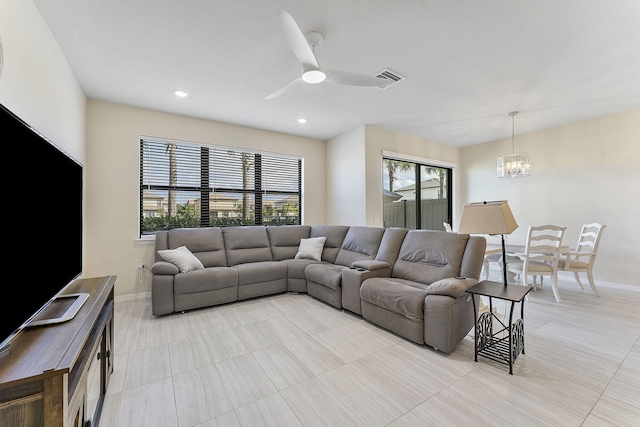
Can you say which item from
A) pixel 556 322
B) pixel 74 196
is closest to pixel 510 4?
pixel 556 322

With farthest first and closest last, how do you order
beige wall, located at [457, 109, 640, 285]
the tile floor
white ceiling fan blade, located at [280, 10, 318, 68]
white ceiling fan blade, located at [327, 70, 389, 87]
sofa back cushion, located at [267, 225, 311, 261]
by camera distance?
sofa back cushion, located at [267, 225, 311, 261], beige wall, located at [457, 109, 640, 285], white ceiling fan blade, located at [327, 70, 389, 87], white ceiling fan blade, located at [280, 10, 318, 68], the tile floor

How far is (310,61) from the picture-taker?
2.09m

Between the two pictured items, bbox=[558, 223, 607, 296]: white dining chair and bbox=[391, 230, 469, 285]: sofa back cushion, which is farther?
bbox=[558, 223, 607, 296]: white dining chair

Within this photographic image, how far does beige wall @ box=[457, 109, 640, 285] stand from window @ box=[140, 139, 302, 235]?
398 centimetres

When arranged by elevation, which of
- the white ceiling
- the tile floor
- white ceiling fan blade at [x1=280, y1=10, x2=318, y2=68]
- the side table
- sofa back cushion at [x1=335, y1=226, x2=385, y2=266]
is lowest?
the tile floor

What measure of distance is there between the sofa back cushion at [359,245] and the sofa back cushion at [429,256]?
16.6 inches

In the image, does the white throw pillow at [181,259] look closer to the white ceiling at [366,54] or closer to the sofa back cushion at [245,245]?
the sofa back cushion at [245,245]

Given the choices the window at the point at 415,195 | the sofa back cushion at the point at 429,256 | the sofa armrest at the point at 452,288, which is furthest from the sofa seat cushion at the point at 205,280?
the window at the point at 415,195

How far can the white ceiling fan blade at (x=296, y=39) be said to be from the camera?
5.58ft

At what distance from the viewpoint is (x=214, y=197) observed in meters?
4.54

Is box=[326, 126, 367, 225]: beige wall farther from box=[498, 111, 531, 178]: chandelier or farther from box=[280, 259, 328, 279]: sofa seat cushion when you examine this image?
box=[498, 111, 531, 178]: chandelier

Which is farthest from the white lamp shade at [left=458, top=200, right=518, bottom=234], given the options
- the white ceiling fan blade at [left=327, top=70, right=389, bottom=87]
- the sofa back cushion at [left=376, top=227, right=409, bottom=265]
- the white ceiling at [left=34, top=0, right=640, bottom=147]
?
the white ceiling at [left=34, top=0, right=640, bottom=147]

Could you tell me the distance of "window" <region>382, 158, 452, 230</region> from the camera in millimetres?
5441

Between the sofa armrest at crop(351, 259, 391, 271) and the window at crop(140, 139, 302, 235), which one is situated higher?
the window at crop(140, 139, 302, 235)
